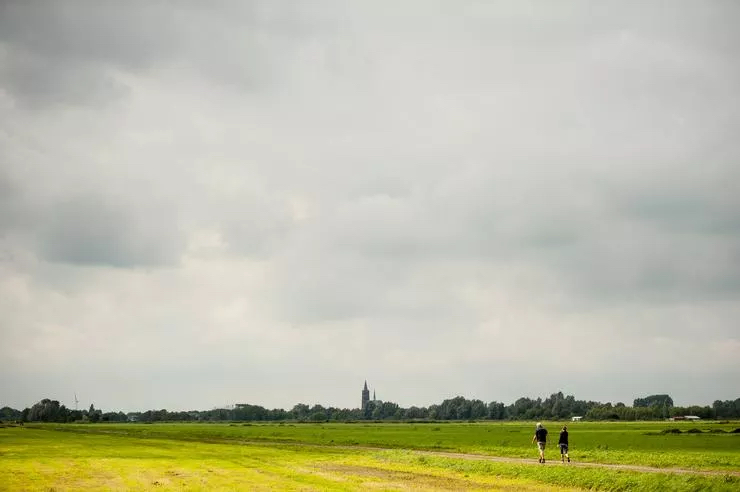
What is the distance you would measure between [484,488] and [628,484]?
7.59 m

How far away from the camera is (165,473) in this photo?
44000mm

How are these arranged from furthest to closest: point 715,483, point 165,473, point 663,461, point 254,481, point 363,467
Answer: point 363,467
point 663,461
point 165,473
point 254,481
point 715,483

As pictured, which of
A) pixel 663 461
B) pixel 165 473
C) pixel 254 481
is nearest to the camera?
pixel 254 481

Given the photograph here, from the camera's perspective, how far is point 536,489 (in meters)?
36.0

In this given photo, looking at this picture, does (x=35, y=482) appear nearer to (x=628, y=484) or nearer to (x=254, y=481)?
(x=254, y=481)

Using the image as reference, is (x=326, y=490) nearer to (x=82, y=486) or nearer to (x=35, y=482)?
(x=82, y=486)

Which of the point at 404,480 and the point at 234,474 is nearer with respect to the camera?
the point at 404,480

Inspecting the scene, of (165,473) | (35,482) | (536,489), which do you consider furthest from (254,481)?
(536,489)

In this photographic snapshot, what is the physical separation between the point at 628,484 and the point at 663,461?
13.7 meters

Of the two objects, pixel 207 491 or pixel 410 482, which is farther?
pixel 410 482

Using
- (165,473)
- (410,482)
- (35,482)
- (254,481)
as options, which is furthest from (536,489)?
(35,482)

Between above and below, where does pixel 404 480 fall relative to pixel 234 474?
below

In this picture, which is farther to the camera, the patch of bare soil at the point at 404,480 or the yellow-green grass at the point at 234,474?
the yellow-green grass at the point at 234,474

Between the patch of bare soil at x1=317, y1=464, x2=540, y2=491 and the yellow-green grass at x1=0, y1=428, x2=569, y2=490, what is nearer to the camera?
the patch of bare soil at x1=317, y1=464, x2=540, y2=491
